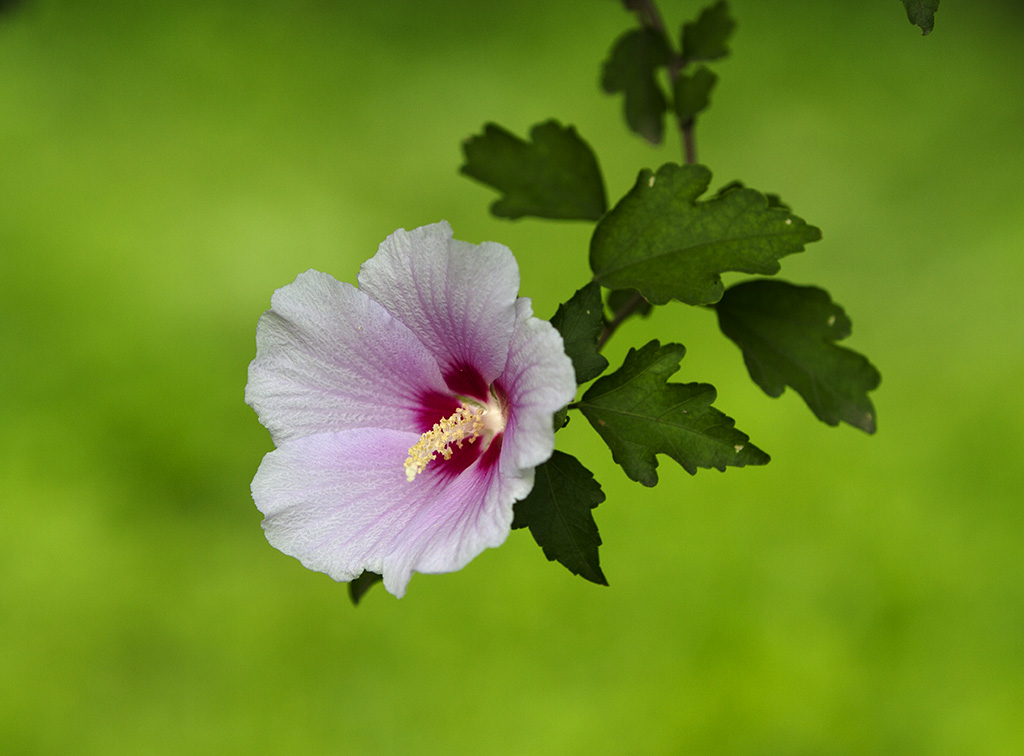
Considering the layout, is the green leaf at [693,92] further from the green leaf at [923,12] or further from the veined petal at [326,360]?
the veined petal at [326,360]

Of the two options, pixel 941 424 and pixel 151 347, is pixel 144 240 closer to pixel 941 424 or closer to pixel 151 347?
pixel 151 347

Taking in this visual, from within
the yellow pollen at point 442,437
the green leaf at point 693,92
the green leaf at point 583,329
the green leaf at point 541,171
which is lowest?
the yellow pollen at point 442,437

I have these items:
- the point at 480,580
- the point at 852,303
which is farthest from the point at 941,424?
the point at 480,580

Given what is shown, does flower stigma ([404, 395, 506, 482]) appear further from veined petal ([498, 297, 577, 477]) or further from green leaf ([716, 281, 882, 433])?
green leaf ([716, 281, 882, 433])

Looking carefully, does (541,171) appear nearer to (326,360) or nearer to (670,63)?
(670,63)

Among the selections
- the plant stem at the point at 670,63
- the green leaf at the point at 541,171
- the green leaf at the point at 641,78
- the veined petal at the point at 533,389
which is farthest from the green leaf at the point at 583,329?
the green leaf at the point at 641,78

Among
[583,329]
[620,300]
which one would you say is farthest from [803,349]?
[583,329]
